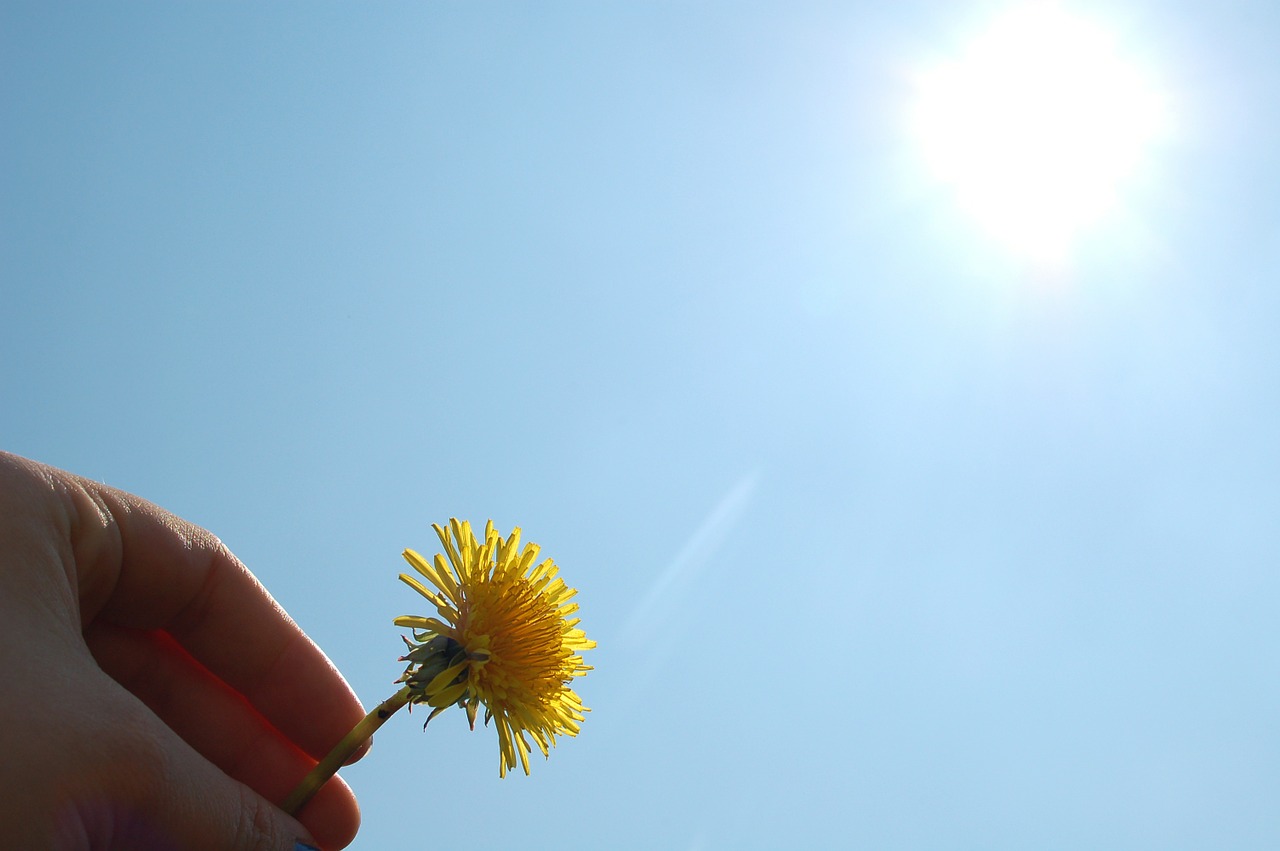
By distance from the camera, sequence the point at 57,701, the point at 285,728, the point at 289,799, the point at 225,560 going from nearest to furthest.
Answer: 1. the point at 57,701
2. the point at 289,799
3. the point at 225,560
4. the point at 285,728

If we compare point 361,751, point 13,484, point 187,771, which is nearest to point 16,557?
point 13,484

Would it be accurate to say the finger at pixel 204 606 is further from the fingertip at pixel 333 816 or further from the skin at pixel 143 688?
the fingertip at pixel 333 816

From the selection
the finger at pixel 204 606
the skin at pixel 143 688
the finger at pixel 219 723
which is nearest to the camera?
the skin at pixel 143 688

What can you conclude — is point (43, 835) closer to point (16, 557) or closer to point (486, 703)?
point (16, 557)

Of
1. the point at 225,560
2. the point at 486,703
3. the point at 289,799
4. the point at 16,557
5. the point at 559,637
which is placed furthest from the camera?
the point at 225,560

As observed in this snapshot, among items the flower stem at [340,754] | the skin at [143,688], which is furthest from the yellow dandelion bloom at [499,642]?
the skin at [143,688]

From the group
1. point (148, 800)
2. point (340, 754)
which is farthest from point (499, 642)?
point (148, 800)

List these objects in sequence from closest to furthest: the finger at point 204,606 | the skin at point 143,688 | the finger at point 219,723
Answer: the skin at point 143,688 → the finger at point 204,606 → the finger at point 219,723
